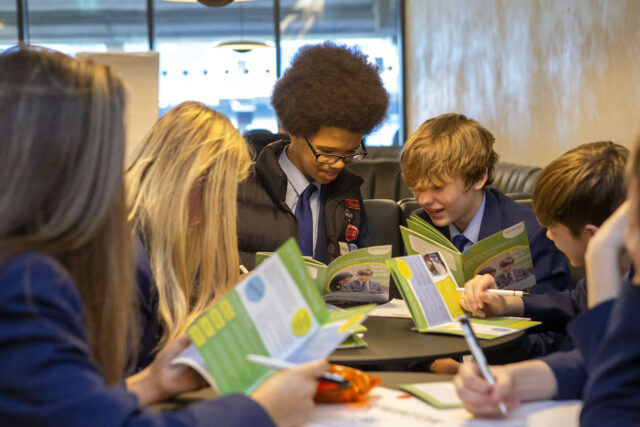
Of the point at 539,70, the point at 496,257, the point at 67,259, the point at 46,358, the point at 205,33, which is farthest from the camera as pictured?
the point at 205,33

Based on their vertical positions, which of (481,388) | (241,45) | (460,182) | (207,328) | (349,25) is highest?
(349,25)

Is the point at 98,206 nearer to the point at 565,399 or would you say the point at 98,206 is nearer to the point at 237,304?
the point at 237,304

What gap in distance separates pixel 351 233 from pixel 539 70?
9.57 ft

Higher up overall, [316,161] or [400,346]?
[316,161]

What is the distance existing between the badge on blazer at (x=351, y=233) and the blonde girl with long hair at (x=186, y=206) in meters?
0.95

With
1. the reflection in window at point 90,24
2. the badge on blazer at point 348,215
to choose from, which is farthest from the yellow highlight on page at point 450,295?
the reflection in window at point 90,24

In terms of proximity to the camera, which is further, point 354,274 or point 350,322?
point 354,274

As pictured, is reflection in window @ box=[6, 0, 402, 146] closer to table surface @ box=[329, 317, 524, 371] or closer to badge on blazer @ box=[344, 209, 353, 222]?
badge on blazer @ box=[344, 209, 353, 222]

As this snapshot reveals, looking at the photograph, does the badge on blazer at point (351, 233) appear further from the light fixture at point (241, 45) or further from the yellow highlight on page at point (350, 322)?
the light fixture at point (241, 45)

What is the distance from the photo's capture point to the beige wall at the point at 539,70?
3.67 m

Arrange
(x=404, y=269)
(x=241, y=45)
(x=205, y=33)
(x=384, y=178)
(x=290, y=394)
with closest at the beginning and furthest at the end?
1. (x=290, y=394)
2. (x=404, y=269)
3. (x=384, y=178)
4. (x=241, y=45)
5. (x=205, y=33)

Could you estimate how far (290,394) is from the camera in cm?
102

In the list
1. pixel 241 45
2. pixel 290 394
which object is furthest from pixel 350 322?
pixel 241 45

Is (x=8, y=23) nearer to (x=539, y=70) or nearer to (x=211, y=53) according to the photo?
(x=211, y=53)
